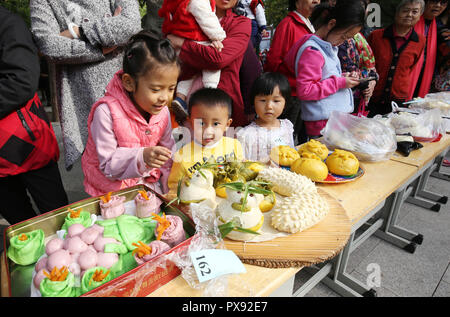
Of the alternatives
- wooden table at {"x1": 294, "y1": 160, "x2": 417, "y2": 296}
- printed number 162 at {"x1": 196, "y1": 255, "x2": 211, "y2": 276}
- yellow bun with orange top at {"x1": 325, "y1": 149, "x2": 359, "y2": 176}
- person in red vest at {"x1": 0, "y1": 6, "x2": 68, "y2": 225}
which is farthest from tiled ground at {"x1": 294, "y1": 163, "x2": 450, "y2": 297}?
person in red vest at {"x1": 0, "y1": 6, "x2": 68, "y2": 225}

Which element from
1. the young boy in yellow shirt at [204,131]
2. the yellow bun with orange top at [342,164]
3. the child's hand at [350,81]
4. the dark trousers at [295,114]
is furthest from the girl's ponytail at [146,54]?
the dark trousers at [295,114]

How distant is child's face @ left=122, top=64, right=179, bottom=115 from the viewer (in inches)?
48.8

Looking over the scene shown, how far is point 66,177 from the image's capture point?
3.57 metres

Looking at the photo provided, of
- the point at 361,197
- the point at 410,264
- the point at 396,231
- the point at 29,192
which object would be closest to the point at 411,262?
the point at 410,264

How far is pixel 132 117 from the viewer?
1371 mm

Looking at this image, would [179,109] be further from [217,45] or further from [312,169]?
[312,169]

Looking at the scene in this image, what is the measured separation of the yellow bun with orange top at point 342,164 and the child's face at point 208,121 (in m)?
0.70

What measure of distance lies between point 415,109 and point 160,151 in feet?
8.73

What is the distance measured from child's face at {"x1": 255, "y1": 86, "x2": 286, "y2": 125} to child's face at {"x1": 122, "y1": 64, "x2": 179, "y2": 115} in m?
0.83

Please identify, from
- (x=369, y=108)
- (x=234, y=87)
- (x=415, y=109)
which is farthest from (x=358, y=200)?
(x=369, y=108)

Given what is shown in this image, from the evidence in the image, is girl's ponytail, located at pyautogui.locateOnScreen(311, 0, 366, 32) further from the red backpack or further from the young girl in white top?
the red backpack

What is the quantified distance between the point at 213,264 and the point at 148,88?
0.88m

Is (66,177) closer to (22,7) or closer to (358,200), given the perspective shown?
(358,200)
